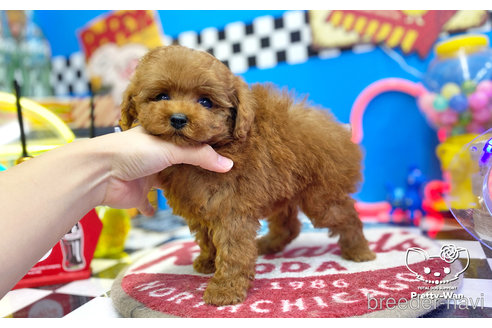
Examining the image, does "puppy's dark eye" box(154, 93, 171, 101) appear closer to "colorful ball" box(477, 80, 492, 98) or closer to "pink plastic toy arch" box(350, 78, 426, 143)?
"pink plastic toy arch" box(350, 78, 426, 143)

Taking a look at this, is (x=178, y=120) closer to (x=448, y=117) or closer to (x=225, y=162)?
(x=225, y=162)

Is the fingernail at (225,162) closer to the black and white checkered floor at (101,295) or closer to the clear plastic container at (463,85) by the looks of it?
the black and white checkered floor at (101,295)

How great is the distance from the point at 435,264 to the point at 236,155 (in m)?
0.95

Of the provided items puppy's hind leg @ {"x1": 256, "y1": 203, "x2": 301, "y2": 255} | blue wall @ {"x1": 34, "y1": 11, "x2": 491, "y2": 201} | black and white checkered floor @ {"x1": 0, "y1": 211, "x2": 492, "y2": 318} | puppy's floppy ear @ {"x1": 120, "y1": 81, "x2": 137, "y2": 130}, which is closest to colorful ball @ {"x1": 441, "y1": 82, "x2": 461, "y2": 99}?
blue wall @ {"x1": 34, "y1": 11, "x2": 491, "y2": 201}

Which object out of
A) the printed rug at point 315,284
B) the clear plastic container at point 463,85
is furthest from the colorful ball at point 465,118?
the printed rug at point 315,284

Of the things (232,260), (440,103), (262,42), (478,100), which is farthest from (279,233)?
(262,42)

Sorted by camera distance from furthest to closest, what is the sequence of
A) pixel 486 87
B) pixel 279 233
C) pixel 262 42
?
pixel 262 42
pixel 486 87
pixel 279 233

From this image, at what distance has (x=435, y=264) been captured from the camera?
152cm

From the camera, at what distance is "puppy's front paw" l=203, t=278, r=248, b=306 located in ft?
4.19

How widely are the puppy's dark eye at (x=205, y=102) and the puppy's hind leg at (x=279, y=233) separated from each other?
0.81m

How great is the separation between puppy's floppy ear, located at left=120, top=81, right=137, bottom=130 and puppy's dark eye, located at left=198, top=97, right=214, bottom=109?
258 millimetres

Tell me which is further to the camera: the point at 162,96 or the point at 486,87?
the point at 486,87

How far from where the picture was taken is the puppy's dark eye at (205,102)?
1260 millimetres

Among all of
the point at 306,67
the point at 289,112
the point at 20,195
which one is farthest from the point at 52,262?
the point at 306,67
